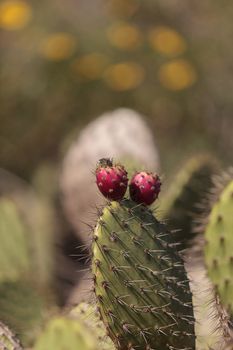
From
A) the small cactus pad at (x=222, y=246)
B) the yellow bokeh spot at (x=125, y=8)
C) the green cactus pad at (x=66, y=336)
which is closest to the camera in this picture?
the green cactus pad at (x=66, y=336)

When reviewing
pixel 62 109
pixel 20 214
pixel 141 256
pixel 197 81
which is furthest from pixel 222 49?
pixel 141 256

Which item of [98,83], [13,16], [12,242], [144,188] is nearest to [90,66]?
[98,83]

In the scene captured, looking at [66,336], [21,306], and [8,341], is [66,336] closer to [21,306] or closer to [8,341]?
[8,341]

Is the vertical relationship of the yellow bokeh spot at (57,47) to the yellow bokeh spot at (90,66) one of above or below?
above

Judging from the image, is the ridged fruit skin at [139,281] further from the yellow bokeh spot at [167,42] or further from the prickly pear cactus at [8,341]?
the yellow bokeh spot at [167,42]

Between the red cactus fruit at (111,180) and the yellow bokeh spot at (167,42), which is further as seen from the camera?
the yellow bokeh spot at (167,42)

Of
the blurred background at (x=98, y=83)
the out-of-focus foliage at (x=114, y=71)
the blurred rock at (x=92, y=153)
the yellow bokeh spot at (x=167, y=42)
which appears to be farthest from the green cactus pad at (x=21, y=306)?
the yellow bokeh spot at (x=167, y=42)

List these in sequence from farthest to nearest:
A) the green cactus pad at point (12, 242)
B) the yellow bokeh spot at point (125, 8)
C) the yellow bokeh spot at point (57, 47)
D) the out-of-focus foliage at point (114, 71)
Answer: the yellow bokeh spot at point (125, 8) < the yellow bokeh spot at point (57, 47) < the out-of-focus foliage at point (114, 71) < the green cactus pad at point (12, 242)
